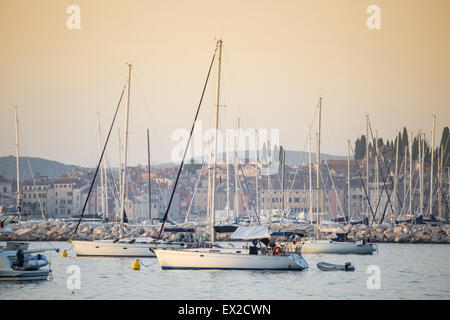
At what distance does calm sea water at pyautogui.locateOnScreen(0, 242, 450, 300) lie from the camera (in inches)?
884

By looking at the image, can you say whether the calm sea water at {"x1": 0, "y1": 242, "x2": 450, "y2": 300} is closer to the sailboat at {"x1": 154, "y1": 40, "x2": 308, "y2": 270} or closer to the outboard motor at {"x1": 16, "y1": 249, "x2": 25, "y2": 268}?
the sailboat at {"x1": 154, "y1": 40, "x2": 308, "y2": 270}

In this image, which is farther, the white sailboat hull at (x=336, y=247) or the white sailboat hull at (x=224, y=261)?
the white sailboat hull at (x=336, y=247)

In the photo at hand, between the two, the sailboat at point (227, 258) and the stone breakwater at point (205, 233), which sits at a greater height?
the sailboat at point (227, 258)

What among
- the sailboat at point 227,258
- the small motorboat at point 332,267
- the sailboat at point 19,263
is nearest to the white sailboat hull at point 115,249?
the sailboat at point 227,258

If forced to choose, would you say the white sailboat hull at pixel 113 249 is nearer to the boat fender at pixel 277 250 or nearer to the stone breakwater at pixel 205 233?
the boat fender at pixel 277 250

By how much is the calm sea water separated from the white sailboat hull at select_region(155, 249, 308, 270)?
0.28 metres

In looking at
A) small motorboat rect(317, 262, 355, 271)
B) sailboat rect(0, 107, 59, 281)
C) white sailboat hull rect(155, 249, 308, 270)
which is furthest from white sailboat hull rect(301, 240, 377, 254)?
sailboat rect(0, 107, 59, 281)

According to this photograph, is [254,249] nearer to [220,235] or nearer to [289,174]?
[220,235]

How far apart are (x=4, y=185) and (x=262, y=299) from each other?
9511 cm

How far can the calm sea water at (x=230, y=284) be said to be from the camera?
2245cm

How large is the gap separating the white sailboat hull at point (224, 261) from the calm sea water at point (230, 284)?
28cm

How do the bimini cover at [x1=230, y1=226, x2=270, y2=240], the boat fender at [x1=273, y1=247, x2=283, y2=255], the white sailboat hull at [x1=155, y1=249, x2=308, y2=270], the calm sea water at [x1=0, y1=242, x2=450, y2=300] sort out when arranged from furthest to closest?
the bimini cover at [x1=230, y1=226, x2=270, y2=240], the boat fender at [x1=273, y1=247, x2=283, y2=255], the white sailboat hull at [x1=155, y1=249, x2=308, y2=270], the calm sea water at [x1=0, y1=242, x2=450, y2=300]

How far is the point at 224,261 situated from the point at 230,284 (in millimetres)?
2286

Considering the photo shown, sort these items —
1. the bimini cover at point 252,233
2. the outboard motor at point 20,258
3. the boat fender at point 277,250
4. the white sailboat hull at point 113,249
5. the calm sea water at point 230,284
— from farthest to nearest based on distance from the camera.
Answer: the white sailboat hull at point 113,249
the bimini cover at point 252,233
the boat fender at point 277,250
the outboard motor at point 20,258
the calm sea water at point 230,284
